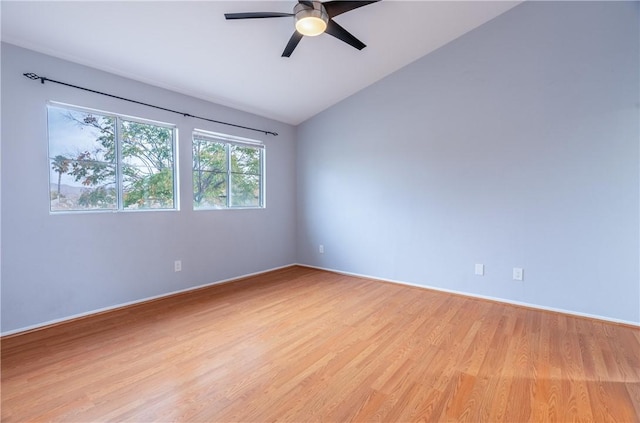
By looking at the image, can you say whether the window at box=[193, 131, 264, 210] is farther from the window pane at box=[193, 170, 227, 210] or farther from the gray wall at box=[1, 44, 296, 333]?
the gray wall at box=[1, 44, 296, 333]

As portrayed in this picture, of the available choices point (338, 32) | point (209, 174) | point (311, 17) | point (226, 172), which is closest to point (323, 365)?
point (311, 17)

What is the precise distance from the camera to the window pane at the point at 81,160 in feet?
8.86

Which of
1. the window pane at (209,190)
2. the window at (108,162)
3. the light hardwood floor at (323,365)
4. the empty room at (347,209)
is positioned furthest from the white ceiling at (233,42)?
the light hardwood floor at (323,365)

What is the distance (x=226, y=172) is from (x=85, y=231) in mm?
1772

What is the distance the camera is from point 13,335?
8.07ft

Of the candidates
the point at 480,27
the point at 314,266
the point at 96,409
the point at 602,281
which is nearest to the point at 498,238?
the point at 602,281

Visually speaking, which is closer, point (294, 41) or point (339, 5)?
point (339, 5)

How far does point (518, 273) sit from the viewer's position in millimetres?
3275

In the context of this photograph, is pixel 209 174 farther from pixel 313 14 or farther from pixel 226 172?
pixel 313 14

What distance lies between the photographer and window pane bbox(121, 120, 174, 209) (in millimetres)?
3162

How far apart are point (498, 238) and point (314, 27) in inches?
114

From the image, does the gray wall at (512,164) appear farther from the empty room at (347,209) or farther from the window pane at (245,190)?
the window pane at (245,190)

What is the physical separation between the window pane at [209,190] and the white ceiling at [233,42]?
98 cm

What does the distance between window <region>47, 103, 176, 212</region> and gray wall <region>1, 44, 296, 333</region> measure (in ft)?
0.30
